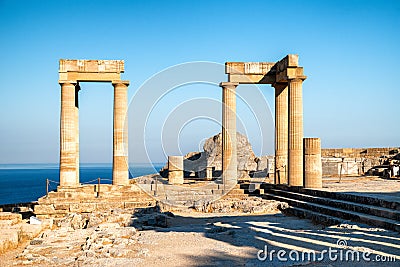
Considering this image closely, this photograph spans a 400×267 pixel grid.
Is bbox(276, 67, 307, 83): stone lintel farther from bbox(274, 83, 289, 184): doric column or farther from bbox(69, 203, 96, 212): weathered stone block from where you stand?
bbox(69, 203, 96, 212): weathered stone block

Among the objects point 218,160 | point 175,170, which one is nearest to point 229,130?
point 175,170

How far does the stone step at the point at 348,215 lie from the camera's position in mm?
11734

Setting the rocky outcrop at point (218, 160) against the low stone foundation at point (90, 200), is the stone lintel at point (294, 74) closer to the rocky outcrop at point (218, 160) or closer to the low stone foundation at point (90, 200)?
the low stone foundation at point (90, 200)

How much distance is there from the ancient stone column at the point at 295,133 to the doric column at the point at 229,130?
10.4 feet

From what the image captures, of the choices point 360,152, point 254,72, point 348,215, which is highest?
point 254,72

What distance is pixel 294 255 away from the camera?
9305 millimetres

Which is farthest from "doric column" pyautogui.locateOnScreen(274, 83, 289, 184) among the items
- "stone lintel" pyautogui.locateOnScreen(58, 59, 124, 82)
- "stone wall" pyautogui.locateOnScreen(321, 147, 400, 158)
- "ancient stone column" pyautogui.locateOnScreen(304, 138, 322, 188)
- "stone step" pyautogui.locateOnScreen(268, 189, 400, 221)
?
"stone wall" pyautogui.locateOnScreen(321, 147, 400, 158)

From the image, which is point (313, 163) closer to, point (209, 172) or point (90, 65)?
point (90, 65)

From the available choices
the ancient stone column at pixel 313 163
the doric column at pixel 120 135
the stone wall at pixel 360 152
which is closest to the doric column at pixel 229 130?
the ancient stone column at pixel 313 163

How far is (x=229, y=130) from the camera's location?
22984 millimetres

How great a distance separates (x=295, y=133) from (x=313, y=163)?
197 centimetres

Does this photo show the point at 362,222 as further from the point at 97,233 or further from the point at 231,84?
the point at 231,84

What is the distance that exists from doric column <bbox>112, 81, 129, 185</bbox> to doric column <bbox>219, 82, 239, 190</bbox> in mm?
5149

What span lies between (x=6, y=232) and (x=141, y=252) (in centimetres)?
473
